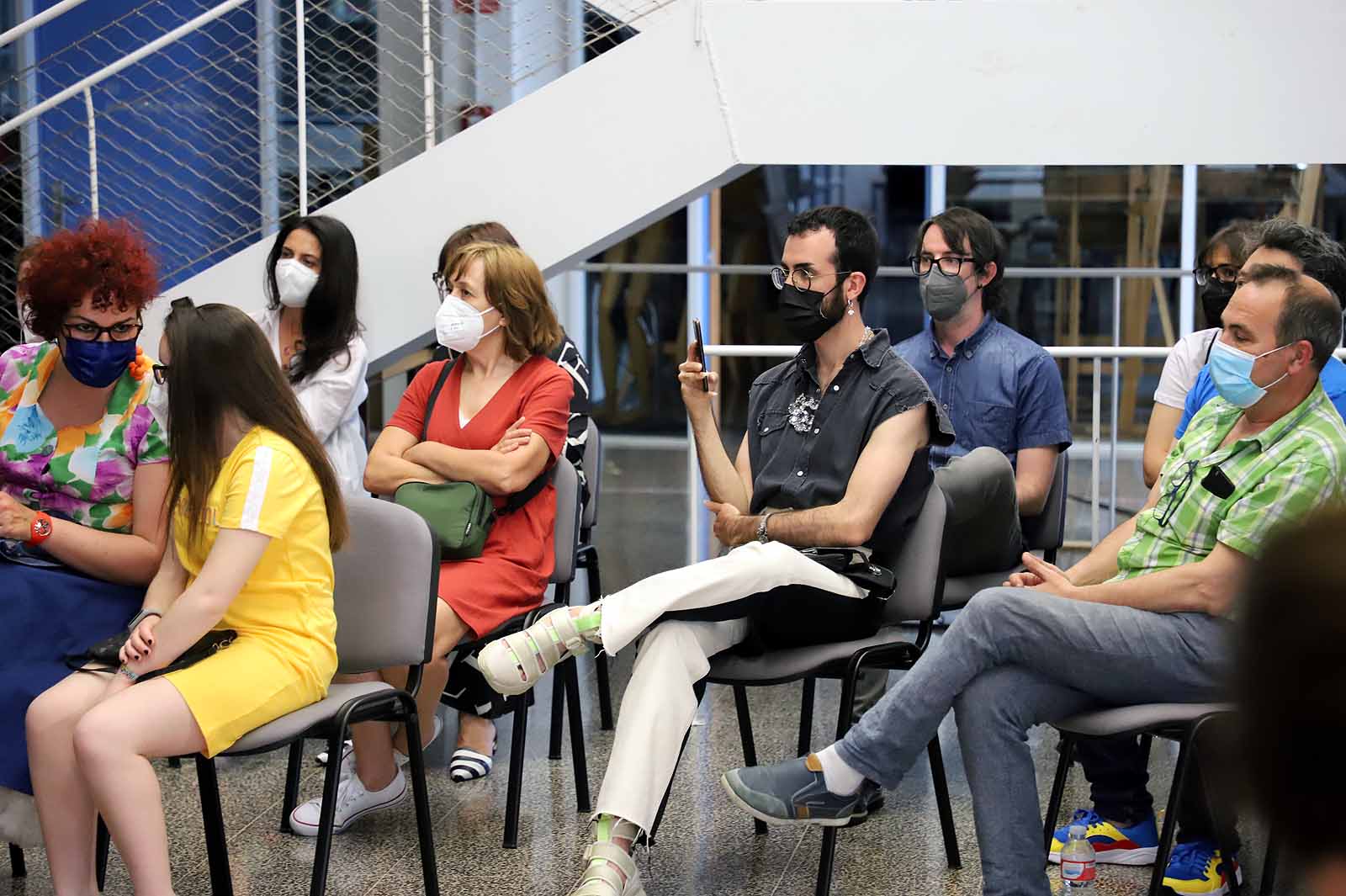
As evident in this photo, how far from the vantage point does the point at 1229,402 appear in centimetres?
250

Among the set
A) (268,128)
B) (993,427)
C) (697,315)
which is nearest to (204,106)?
(268,128)

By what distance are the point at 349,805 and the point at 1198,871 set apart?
1.80 m

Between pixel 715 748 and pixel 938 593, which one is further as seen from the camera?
pixel 715 748

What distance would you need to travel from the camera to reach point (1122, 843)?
9.51ft

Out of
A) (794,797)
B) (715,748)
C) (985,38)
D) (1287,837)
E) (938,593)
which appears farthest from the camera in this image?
(985,38)

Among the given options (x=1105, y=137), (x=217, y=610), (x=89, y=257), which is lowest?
(x=217, y=610)

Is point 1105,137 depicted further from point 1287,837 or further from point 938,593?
point 1287,837

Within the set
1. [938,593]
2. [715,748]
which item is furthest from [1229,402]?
[715,748]

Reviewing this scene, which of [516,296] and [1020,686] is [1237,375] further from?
[516,296]

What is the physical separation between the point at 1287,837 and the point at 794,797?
72.4 inches

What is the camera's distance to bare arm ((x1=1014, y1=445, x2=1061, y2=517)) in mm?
3566

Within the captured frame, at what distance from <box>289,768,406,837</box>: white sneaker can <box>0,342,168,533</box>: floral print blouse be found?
79 centimetres

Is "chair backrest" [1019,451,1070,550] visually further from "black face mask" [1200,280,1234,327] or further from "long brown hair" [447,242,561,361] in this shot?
"long brown hair" [447,242,561,361]

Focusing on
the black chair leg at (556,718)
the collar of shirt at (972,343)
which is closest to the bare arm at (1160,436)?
the collar of shirt at (972,343)
